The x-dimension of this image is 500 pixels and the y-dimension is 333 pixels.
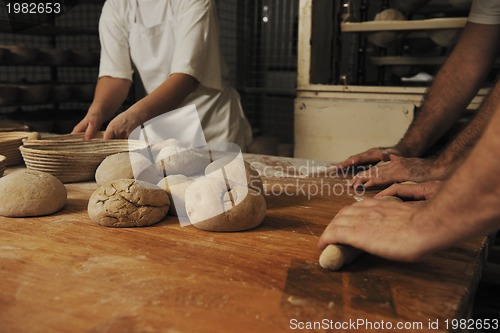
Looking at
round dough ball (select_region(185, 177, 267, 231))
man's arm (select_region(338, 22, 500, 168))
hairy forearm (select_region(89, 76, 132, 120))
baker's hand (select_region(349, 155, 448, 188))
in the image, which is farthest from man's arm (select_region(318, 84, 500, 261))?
hairy forearm (select_region(89, 76, 132, 120))

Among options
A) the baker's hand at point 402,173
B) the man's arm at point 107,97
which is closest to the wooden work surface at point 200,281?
the baker's hand at point 402,173

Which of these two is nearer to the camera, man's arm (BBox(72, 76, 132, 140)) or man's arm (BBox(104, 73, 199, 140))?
man's arm (BBox(104, 73, 199, 140))

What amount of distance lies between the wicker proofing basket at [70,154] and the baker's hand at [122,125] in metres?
0.21

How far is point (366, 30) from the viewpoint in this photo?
2.44 metres

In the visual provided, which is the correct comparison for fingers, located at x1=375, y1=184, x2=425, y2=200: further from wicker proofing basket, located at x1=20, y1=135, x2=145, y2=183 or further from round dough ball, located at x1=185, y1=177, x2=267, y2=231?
wicker proofing basket, located at x1=20, y1=135, x2=145, y2=183

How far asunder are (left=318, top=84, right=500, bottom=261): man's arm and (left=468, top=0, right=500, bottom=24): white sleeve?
52.3 inches

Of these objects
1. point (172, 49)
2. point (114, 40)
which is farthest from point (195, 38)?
point (114, 40)

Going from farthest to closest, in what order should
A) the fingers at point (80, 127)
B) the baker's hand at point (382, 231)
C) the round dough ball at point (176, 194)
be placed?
the fingers at point (80, 127) → the round dough ball at point (176, 194) → the baker's hand at point (382, 231)

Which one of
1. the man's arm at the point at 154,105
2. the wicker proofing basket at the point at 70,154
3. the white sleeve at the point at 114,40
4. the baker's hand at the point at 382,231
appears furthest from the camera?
the white sleeve at the point at 114,40

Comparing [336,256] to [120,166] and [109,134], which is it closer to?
[120,166]

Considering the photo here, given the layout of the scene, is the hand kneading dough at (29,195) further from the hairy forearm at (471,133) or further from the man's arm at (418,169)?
the hairy forearm at (471,133)

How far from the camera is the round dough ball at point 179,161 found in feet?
4.56

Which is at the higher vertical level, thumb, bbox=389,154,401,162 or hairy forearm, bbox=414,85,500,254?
hairy forearm, bbox=414,85,500,254

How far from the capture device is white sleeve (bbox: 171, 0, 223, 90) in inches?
93.7
